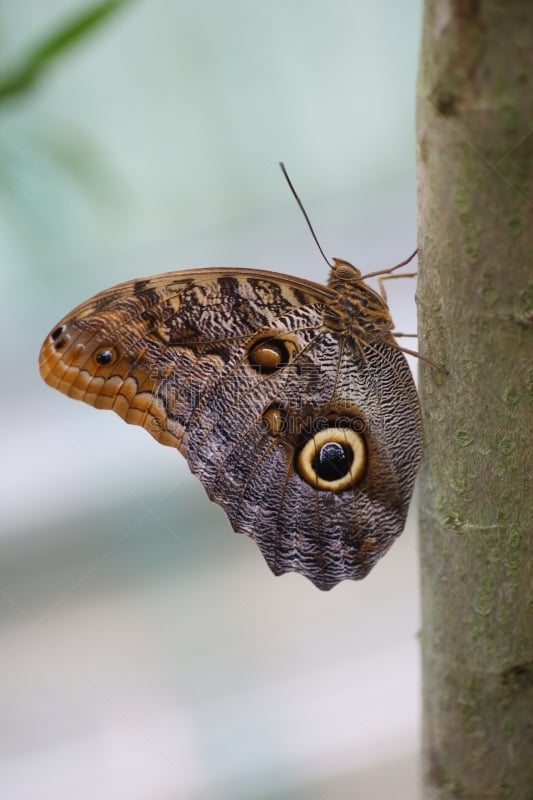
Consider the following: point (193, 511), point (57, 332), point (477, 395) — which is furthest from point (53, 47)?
point (193, 511)

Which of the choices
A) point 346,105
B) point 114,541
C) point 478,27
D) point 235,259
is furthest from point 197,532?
point 478,27

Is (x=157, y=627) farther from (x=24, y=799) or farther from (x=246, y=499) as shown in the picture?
(x=246, y=499)

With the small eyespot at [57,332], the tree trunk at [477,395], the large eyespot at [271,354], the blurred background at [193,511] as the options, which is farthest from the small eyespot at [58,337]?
the blurred background at [193,511]

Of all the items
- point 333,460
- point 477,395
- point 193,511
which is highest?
point 193,511

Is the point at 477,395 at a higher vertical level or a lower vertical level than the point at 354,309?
lower

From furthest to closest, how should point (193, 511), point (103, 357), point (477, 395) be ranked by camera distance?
point (193, 511)
point (103, 357)
point (477, 395)

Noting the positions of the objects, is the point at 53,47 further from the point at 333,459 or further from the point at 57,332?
the point at 333,459

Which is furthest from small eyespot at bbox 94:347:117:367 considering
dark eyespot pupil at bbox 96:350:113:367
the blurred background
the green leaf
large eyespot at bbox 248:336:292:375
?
the blurred background
